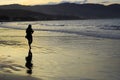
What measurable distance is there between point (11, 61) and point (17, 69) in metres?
1.99

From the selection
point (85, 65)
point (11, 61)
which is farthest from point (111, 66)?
point (11, 61)

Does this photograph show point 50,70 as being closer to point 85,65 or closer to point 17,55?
point 85,65

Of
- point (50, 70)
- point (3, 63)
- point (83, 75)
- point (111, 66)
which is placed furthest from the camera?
point (3, 63)

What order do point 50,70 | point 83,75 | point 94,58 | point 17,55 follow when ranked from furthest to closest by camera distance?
point 17,55 < point 94,58 < point 50,70 < point 83,75

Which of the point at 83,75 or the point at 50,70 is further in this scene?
the point at 50,70

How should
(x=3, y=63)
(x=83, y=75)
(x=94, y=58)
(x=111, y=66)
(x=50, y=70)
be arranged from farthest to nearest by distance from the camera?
(x=94, y=58) → (x=3, y=63) → (x=111, y=66) → (x=50, y=70) → (x=83, y=75)

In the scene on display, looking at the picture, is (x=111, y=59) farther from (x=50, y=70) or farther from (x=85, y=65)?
(x=50, y=70)

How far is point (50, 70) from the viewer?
490 inches

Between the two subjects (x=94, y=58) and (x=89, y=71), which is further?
(x=94, y=58)

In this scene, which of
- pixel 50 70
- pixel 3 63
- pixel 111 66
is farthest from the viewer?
pixel 3 63

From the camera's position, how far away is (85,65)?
13.5 metres

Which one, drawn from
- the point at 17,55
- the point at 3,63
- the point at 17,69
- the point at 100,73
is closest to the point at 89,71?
the point at 100,73

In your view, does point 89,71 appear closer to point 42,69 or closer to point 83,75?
point 83,75

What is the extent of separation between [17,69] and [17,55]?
4.00m
